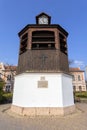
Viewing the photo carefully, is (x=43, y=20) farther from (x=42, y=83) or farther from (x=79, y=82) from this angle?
(x=79, y=82)

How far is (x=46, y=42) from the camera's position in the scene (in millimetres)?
10297

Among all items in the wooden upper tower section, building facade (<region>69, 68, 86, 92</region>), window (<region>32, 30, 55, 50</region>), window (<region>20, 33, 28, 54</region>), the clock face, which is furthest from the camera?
building facade (<region>69, 68, 86, 92</region>)

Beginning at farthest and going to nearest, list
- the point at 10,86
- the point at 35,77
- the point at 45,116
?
1. the point at 10,86
2. the point at 35,77
3. the point at 45,116

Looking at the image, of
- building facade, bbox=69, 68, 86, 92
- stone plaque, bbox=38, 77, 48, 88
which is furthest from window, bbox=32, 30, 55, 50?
building facade, bbox=69, 68, 86, 92

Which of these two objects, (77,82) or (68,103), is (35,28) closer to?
(68,103)

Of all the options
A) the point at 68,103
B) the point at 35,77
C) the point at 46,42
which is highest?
the point at 46,42

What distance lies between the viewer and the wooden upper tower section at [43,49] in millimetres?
9639

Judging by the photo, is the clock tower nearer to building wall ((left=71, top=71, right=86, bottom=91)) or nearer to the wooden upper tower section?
the wooden upper tower section

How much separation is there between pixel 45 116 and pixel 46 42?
19.0 feet

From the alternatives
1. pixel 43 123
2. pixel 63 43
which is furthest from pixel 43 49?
pixel 43 123

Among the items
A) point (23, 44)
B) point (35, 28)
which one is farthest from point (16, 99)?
point (35, 28)

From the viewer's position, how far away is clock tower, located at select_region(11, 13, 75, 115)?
868 cm

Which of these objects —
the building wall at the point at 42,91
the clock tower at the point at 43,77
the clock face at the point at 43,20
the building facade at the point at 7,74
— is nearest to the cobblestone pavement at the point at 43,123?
the clock tower at the point at 43,77

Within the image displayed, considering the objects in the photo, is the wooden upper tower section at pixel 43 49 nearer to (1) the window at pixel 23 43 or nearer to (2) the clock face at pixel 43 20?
(1) the window at pixel 23 43
